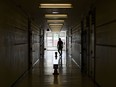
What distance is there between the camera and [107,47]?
27.5ft

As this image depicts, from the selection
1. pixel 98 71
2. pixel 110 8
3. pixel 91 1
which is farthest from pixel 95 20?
pixel 110 8

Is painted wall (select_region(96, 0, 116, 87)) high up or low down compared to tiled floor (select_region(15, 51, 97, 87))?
up

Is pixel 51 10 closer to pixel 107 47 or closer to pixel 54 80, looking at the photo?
pixel 54 80

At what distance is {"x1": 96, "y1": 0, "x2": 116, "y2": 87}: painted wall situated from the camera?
24.3 ft

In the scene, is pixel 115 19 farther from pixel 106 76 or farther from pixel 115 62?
pixel 106 76

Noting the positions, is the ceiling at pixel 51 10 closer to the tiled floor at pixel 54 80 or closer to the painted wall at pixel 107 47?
the painted wall at pixel 107 47

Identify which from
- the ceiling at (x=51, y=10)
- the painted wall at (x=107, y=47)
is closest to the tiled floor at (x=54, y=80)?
the painted wall at (x=107, y=47)

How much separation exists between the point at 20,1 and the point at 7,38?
8.41ft

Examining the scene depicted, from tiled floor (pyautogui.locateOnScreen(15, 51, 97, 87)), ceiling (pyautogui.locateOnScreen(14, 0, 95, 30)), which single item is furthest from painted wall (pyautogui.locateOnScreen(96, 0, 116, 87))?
ceiling (pyautogui.locateOnScreen(14, 0, 95, 30))

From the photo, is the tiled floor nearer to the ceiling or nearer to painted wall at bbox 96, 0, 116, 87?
painted wall at bbox 96, 0, 116, 87

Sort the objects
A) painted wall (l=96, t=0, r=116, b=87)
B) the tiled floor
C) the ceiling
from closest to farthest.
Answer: painted wall (l=96, t=0, r=116, b=87)
the tiled floor
the ceiling

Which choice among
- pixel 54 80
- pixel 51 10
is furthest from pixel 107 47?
pixel 51 10

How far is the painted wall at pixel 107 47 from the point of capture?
24.3 feet

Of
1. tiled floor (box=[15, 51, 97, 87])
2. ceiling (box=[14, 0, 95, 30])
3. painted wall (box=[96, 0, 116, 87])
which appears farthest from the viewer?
ceiling (box=[14, 0, 95, 30])
